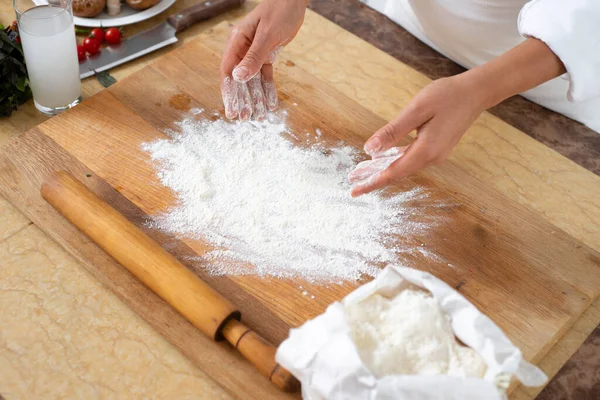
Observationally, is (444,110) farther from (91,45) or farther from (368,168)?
(91,45)

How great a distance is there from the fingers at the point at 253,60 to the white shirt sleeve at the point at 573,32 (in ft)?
1.70

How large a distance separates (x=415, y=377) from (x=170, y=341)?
42cm

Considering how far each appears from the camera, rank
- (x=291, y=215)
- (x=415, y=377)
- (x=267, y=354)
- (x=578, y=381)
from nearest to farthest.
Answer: (x=415, y=377)
(x=267, y=354)
(x=578, y=381)
(x=291, y=215)

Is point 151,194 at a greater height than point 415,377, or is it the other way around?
point 415,377

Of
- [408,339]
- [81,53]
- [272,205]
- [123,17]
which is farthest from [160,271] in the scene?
[123,17]

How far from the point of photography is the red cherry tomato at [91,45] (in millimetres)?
1611

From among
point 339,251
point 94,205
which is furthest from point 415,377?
point 94,205

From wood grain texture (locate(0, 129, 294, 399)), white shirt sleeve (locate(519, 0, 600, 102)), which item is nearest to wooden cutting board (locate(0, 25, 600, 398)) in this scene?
wood grain texture (locate(0, 129, 294, 399))

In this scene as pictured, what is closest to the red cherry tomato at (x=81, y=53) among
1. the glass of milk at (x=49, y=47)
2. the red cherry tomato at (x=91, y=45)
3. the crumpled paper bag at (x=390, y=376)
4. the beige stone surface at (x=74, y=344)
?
the red cherry tomato at (x=91, y=45)

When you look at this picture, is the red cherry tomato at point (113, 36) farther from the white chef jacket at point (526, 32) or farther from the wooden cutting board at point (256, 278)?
the white chef jacket at point (526, 32)

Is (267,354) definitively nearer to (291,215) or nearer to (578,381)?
(291,215)

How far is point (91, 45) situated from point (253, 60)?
1.59ft

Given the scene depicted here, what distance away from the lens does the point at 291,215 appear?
4.14ft

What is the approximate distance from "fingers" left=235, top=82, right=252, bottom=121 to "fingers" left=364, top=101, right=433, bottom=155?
1.24ft
